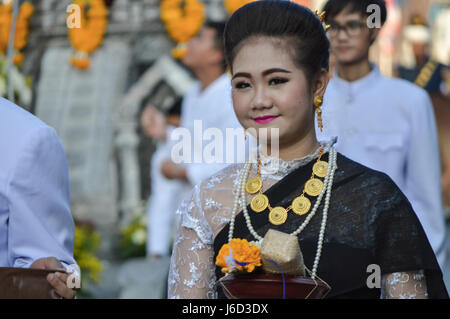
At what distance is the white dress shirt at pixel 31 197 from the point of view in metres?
2.32

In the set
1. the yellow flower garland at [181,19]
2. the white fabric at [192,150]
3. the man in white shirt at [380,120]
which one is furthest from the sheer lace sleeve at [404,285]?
the yellow flower garland at [181,19]

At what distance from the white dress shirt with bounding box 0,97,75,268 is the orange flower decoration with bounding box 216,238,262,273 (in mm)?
491

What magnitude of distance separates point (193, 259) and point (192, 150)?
277 cm

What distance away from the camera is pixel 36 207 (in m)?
2.34

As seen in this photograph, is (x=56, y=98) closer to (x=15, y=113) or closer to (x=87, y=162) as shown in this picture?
(x=87, y=162)

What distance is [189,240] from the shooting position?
2596 millimetres

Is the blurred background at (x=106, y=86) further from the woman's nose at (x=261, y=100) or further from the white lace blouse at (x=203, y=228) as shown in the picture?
the woman's nose at (x=261, y=100)

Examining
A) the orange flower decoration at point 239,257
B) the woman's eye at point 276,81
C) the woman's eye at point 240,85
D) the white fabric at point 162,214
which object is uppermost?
the woman's eye at point 276,81

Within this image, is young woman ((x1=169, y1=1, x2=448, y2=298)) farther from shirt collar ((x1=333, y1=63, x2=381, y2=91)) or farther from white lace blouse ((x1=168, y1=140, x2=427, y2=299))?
shirt collar ((x1=333, y1=63, x2=381, y2=91))

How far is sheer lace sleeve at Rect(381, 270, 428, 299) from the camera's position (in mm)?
2377

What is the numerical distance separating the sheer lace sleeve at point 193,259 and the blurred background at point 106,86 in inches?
236

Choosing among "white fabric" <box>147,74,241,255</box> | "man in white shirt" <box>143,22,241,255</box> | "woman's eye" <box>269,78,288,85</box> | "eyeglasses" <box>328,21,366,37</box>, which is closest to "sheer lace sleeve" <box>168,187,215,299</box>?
"white fabric" <box>147,74,241,255</box>
